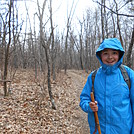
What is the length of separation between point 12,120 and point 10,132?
0.64 m

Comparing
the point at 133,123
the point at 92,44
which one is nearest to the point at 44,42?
the point at 133,123

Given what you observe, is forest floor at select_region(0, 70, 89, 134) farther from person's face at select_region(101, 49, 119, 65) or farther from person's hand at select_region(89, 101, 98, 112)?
person's face at select_region(101, 49, 119, 65)

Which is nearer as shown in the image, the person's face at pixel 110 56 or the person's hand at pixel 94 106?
the person's hand at pixel 94 106

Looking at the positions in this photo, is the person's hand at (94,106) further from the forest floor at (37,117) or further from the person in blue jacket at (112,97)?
the forest floor at (37,117)

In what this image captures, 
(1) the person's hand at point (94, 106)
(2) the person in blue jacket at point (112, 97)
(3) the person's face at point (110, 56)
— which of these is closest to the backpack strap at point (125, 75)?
(2) the person in blue jacket at point (112, 97)

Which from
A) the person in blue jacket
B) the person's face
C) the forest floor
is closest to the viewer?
the person in blue jacket

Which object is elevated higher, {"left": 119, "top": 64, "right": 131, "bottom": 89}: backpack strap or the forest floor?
{"left": 119, "top": 64, "right": 131, "bottom": 89}: backpack strap

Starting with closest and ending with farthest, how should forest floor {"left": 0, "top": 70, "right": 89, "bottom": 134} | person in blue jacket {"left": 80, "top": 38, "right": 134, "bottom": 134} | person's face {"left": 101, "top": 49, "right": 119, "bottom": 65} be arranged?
person in blue jacket {"left": 80, "top": 38, "right": 134, "bottom": 134}
person's face {"left": 101, "top": 49, "right": 119, "bottom": 65}
forest floor {"left": 0, "top": 70, "right": 89, "bottom": 134}

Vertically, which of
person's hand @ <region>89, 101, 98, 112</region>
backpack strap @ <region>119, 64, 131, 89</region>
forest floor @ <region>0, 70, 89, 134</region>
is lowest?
forest floor @ <region>0, 70, 89, 134</region>

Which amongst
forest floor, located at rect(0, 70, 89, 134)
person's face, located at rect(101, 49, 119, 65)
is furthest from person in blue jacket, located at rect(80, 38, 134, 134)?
forest floor, located at rect(0, 70, 89, 134)

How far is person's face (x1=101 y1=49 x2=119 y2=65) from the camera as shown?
180 centimetres

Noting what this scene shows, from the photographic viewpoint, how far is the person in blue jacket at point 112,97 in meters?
1.67

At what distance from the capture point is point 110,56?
5.89ft

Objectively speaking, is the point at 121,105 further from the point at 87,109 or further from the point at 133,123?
the point at 87,109
